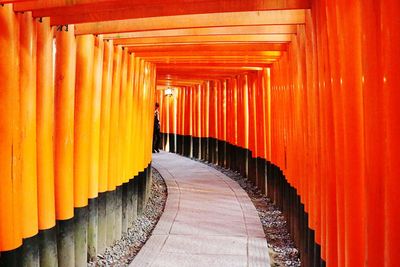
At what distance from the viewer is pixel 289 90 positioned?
7289 mm

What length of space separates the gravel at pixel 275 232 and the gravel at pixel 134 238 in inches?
84.1

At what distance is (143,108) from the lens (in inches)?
388

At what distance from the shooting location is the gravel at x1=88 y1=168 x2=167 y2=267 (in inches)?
251

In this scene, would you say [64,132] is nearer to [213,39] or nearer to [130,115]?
[213,39]

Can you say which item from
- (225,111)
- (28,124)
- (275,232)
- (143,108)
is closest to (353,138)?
(28,124)

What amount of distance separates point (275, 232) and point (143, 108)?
161 inches

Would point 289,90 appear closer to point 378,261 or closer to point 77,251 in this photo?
point 77,251

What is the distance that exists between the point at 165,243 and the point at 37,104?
11.3ft

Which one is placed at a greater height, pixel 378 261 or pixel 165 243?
pixel 378 261

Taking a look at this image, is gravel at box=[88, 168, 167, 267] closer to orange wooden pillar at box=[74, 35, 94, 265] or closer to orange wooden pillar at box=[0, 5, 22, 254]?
orange wooden pillar at box=[74, 35, 94, 265]

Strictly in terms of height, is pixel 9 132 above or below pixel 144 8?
below

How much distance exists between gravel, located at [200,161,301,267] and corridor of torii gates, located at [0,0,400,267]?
0.33 metres

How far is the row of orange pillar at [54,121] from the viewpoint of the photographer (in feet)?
12.7

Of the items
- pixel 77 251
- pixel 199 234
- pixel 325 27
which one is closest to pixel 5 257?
pixel 77 251
